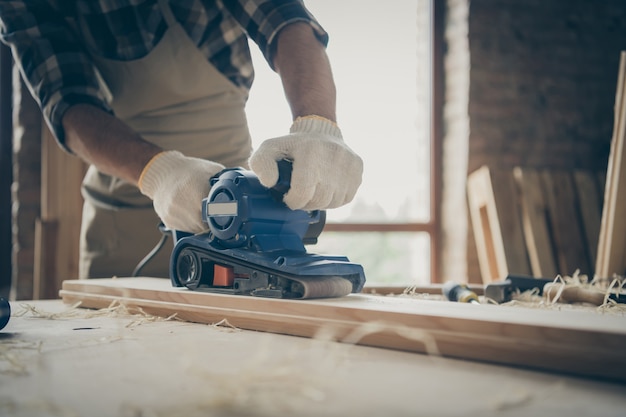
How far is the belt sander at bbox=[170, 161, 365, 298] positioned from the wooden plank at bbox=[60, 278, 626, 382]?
68 millimetres

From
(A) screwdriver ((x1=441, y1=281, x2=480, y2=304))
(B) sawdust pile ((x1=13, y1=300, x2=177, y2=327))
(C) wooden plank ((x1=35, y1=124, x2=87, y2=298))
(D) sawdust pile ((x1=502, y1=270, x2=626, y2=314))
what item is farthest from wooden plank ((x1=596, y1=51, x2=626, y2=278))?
(C) wooden plank ((x1=35, y1=124, x2=87, y2=298))

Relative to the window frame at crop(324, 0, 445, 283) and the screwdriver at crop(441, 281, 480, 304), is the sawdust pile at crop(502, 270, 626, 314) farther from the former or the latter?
the window frame at crop(324, 0, 445, 283)

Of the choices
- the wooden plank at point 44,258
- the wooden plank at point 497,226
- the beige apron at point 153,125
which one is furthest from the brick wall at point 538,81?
the wooden plank at point 44,258

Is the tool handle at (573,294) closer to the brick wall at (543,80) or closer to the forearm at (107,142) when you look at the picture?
the forearm at (107,142)

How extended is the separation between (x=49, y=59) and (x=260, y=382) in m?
1.46

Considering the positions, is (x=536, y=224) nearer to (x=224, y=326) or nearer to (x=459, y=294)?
(x=459, y=294)

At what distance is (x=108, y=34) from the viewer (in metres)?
1.90

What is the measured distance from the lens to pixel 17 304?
151 centimetres

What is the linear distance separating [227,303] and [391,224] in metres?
3.02

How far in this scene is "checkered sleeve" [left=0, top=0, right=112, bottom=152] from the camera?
1.72 metres

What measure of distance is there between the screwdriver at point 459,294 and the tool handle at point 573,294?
20 cm

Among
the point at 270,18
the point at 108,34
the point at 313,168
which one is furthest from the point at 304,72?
the point at 108,34

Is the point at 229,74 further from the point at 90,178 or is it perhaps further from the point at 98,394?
the point at 98,394

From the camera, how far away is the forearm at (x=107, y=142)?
1553 mm
